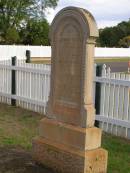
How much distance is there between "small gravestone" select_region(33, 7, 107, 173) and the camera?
5.89 metres

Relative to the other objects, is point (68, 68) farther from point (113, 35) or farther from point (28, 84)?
point (113, 35)

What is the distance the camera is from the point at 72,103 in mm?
6133

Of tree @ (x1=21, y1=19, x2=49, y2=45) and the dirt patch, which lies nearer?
the dirt patch

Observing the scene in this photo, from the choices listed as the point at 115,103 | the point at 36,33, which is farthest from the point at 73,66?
the point at 36,33

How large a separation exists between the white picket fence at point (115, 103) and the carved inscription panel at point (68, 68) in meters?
2.64

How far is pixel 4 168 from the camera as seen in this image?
6266 mm

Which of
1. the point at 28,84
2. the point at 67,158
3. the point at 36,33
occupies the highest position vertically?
the point at 36,33

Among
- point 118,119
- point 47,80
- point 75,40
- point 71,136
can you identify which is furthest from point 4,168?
point 47,80

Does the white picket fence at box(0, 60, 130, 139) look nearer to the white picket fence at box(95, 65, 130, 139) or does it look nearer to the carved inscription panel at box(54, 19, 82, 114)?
the white picket fence at box(95, 65, 130, 139)

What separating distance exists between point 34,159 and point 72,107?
1.11 metres

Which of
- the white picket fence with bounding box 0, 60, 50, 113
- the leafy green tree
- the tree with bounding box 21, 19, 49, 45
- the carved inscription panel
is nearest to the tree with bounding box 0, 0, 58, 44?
the tree with bounding box 21, 19, 49, 45

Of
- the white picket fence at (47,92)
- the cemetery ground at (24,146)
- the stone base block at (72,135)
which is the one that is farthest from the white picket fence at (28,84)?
the stone base block at (72,135)

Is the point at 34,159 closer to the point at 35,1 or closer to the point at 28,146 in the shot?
the point at 28,146

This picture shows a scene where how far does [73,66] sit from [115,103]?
3098mm
